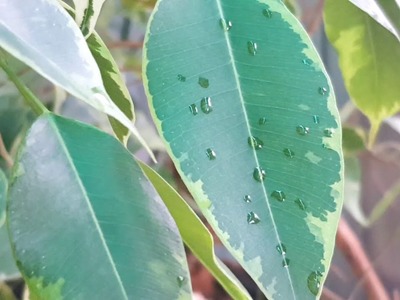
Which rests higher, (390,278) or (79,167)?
(79,167)

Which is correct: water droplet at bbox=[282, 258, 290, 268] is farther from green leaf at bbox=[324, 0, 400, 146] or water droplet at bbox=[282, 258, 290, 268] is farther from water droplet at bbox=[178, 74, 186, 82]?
green leaf at bbox=[324, 0, 400, 146]

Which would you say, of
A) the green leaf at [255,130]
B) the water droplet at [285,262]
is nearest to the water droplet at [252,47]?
the green leaf at [255,130]

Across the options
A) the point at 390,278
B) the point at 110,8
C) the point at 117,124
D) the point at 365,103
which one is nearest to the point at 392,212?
the point at 390,278

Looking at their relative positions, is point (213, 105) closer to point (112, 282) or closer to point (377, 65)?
point (112, 282)

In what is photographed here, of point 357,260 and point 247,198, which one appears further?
point 357,260

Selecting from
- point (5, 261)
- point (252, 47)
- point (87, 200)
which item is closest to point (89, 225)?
point (87, 200)

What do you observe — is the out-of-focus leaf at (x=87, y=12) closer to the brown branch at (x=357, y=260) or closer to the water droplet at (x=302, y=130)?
the water droplet at (x=302, y=130)

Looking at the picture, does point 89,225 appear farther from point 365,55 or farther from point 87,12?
point 365,55
